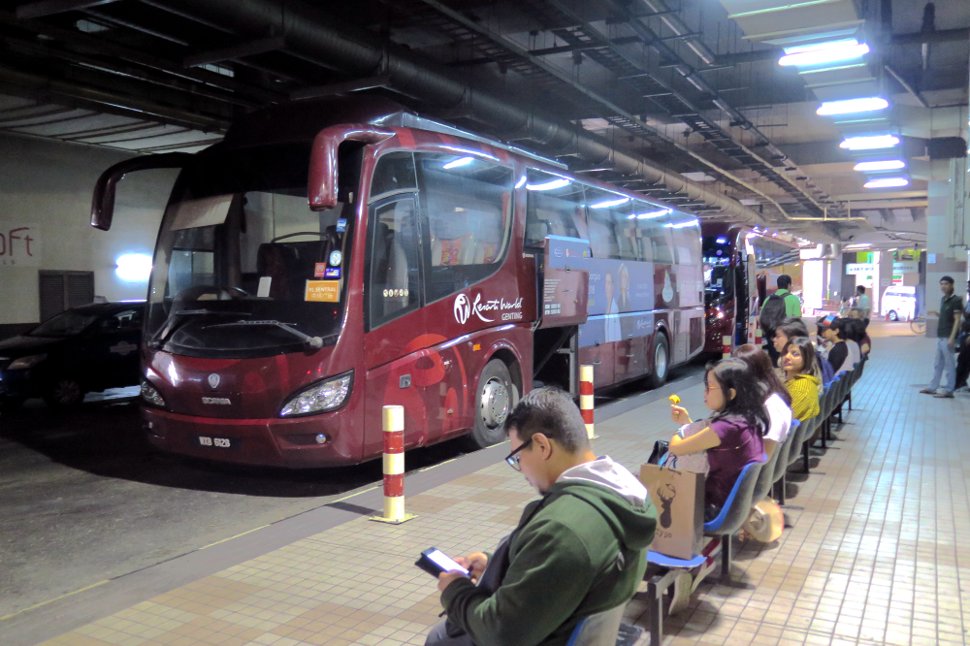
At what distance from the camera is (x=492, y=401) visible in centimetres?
896

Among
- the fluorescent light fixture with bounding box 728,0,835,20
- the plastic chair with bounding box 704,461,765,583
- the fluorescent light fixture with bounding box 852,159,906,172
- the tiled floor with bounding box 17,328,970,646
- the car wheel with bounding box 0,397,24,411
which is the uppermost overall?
the fluorescent light fixture with bounding box 852,159,906,172

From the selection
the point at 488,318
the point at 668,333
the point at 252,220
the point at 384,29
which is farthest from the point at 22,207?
the point at 668,333

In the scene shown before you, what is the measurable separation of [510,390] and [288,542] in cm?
419

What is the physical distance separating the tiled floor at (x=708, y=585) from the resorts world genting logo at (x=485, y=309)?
1675mm

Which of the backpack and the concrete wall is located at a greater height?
the concrete wall

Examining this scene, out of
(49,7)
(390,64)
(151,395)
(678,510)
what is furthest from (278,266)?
(678,510)

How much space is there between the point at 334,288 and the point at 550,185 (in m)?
4.64

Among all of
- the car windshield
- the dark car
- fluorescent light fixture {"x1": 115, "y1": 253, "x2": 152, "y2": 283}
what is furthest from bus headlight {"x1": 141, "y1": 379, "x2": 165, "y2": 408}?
fluorescent light fixture {"x1": 115, "y1": 253, "x2": 152, "y2": 283}

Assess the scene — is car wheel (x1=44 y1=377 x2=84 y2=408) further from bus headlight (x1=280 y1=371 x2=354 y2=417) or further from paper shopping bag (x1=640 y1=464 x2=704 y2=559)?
paper shopping bag (x1=640 y1=464 x2=704 y2=559)

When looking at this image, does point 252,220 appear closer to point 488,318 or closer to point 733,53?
point 488,318

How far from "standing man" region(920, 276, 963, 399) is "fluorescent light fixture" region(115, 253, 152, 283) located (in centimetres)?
1601

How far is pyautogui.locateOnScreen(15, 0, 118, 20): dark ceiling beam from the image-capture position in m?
Result: 7.83

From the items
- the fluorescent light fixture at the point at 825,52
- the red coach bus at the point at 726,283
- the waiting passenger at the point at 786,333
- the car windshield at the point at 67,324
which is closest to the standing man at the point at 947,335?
the fluorescent light fixture at the point at 825,52

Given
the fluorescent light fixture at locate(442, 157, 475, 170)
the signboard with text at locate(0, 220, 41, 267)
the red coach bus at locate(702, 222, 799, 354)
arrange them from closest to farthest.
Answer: the fluorescent light fixture at locate(442, 157, 475, 170), the signboard with text at locate(0, 220, 41, 267), the red coach bus at locate(702, 222, 799, 354)
